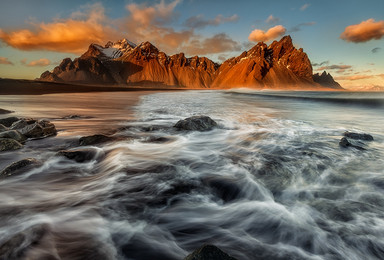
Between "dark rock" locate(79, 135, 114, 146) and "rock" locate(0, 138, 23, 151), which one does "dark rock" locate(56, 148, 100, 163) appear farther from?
"rock" locate(0, 138, 23, 151)

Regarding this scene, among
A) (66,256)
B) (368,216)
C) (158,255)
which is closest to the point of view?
(66,256)

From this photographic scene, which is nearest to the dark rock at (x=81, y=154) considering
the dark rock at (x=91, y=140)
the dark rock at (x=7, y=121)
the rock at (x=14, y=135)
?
the dark rock at (x=91, y=140)

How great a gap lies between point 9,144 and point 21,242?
3683 millimetres

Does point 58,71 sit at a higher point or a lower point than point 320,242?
higher

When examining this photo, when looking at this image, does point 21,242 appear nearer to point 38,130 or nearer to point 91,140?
point 91,140

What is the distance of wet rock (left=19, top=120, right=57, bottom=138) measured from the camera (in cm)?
578

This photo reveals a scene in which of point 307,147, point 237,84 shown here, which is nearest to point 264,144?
point 307,147

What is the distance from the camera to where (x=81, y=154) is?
453 cm

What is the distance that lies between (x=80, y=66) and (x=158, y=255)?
673 feet

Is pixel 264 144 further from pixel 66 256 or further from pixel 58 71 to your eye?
pixel 58 71

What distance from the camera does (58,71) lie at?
18612 centimetres

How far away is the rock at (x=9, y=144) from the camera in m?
4.69

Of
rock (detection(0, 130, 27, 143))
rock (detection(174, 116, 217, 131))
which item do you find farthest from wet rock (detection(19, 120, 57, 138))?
rock (detection(174, 116, 217, 131))

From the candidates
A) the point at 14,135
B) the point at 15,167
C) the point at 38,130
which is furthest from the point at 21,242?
the point at 38,130
